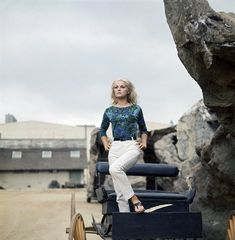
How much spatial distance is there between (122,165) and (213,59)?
1511 millimetres

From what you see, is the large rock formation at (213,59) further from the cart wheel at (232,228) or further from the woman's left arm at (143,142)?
the cart wheel at (232,228)

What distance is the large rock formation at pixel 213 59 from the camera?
4.94m

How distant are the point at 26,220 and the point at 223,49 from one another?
1152cm

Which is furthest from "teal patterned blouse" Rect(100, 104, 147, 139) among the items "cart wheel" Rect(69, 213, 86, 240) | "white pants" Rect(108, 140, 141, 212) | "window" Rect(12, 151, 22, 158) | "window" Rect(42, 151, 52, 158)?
"window" Rect(12, 151, 22, 158)

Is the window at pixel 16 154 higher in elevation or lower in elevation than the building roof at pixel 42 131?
lower

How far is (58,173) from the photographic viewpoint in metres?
55.9

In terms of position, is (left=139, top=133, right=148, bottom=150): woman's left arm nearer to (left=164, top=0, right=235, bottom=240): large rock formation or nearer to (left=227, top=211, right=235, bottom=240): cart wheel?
(left=164, top=0, right=235, bottom=240): large rock formation

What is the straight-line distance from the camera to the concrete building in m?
54.4

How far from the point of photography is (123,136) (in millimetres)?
5250

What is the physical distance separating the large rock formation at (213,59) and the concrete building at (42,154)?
46.0 m

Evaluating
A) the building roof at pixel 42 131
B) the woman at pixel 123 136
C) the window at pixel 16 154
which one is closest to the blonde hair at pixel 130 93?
the woman at pixel 123 136

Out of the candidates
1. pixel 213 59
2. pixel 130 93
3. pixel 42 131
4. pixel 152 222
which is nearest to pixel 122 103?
pixel 130 93

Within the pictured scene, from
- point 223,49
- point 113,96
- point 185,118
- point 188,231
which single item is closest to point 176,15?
point 223,49

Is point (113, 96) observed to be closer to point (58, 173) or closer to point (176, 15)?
point (176, 15)
